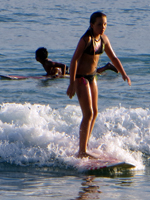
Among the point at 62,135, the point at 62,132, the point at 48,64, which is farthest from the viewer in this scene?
the point at 48,64

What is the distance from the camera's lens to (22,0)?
3453 cm

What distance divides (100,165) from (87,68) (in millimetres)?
1282

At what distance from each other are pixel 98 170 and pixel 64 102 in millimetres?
4284

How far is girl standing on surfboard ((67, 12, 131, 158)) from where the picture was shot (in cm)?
495

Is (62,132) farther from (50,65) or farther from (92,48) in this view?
(50,65)

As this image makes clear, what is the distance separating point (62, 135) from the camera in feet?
20.7

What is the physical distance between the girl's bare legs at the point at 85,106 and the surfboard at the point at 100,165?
0.46 feet

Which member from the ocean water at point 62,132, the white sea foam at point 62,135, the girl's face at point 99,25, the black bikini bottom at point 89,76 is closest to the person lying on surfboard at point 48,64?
the ocean water at point 62,132

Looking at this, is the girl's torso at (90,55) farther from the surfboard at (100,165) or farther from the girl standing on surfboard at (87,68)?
the surfboard at (100,165)

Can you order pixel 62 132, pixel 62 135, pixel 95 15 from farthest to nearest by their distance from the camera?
pixel 62 132
pixel 62 135
pixel 95 15

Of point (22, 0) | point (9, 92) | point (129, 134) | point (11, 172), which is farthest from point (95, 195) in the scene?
point (22, 0)

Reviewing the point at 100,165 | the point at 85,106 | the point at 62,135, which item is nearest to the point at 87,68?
the point at 85,106

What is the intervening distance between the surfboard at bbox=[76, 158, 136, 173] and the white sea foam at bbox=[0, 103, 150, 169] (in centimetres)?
17

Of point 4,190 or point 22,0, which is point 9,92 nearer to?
point 4,190
